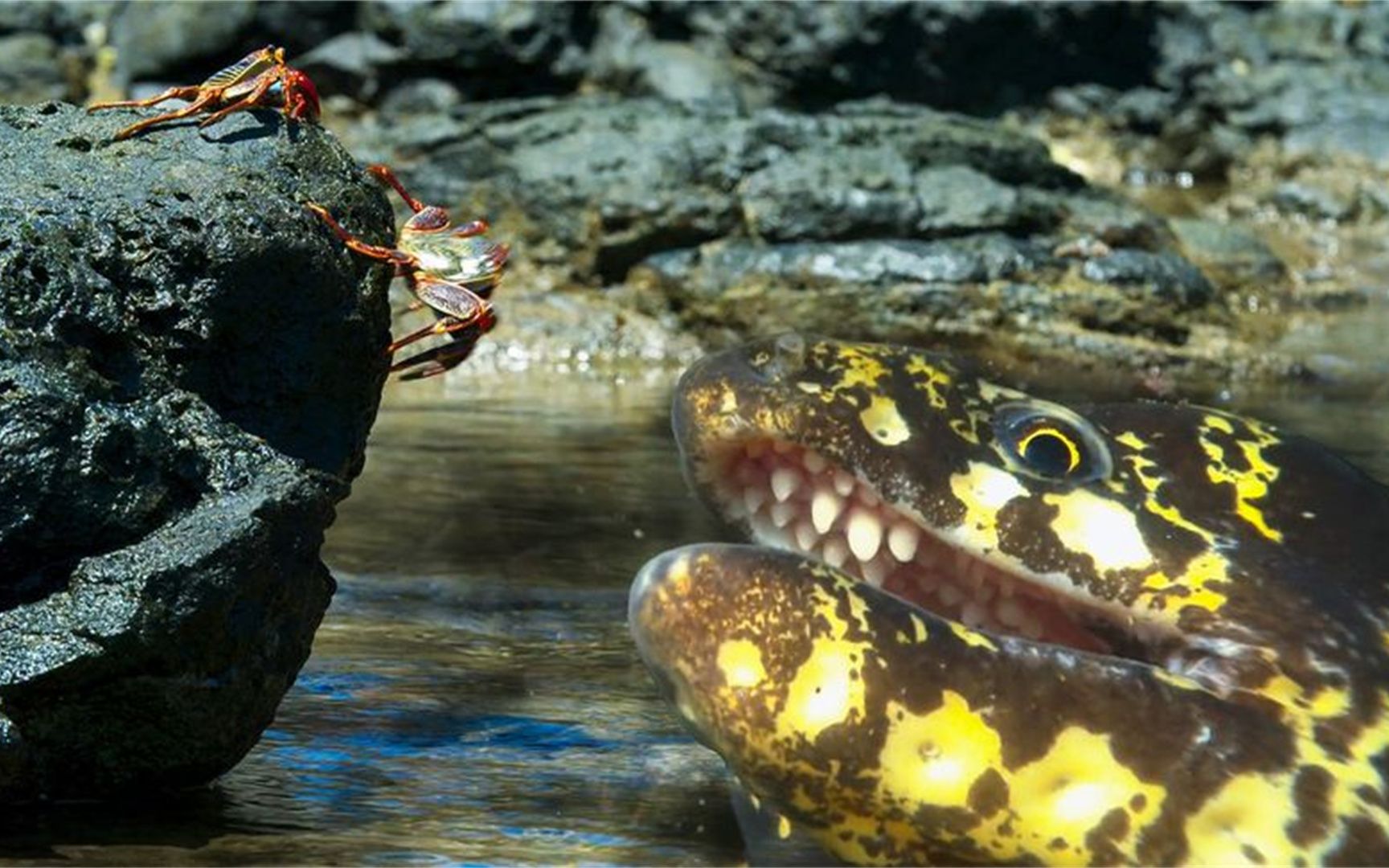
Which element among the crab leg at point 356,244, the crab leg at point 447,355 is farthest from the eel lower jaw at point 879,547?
the crab leg at point 447,355

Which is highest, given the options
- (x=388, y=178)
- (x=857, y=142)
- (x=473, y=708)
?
(x=388, y=178)

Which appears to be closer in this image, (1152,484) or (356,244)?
(1152,484)

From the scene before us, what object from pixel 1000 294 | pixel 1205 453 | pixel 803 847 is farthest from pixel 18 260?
pixel 1000 294

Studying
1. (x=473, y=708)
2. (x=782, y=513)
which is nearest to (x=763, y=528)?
(x=782, y=513)

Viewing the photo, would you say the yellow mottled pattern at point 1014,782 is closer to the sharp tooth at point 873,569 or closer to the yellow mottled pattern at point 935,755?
the yellow mottled pattern at point 935,755

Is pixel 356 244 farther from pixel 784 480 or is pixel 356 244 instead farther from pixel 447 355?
pixel 784 480

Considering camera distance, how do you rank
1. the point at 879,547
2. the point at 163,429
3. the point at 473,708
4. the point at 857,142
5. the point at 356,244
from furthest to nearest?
1. the point at 857,142
2. the point at 473,708
3. the point at 356,244
4. the point at 163,429
5. the point at 879,547
